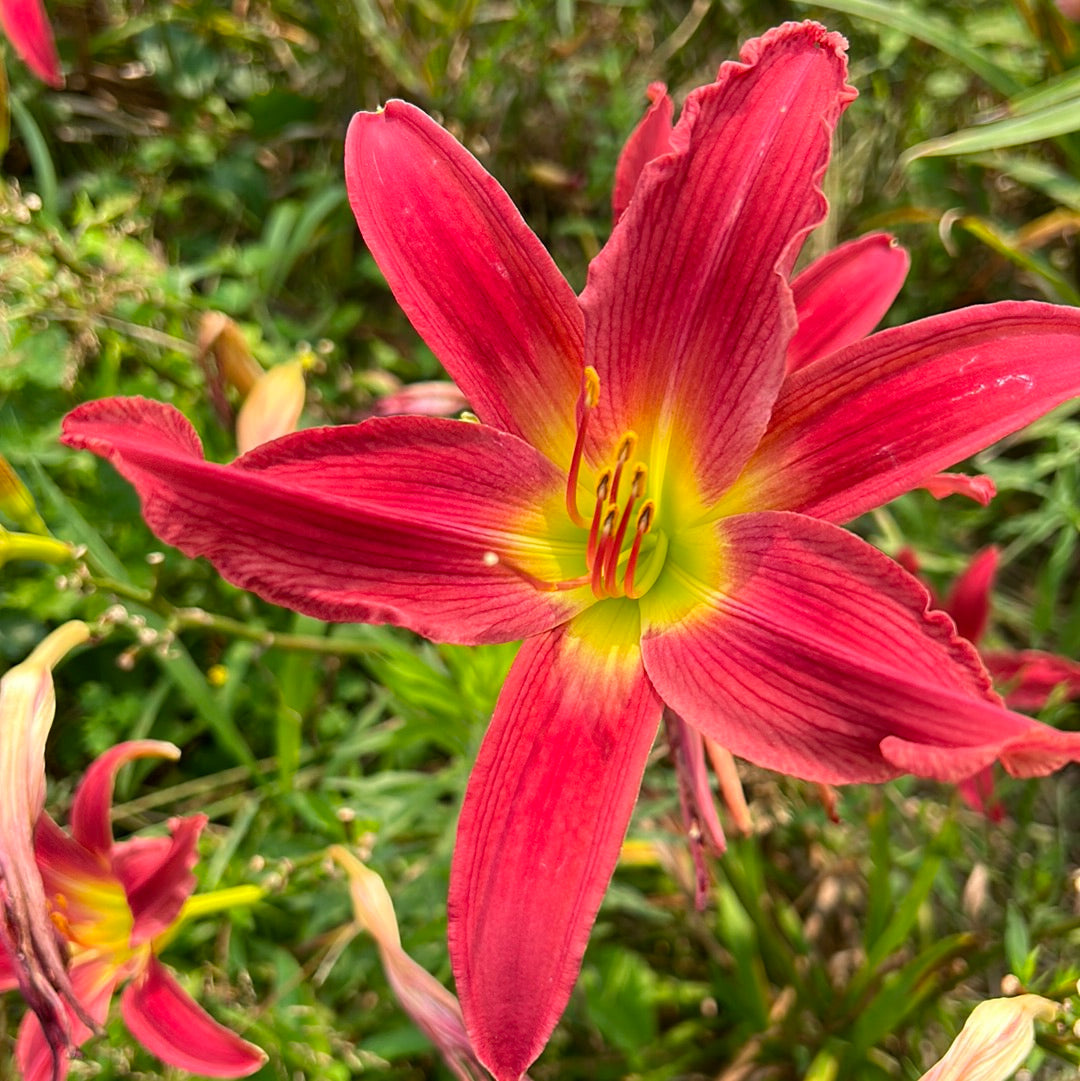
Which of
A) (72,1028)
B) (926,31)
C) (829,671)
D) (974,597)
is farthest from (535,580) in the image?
(926,31)

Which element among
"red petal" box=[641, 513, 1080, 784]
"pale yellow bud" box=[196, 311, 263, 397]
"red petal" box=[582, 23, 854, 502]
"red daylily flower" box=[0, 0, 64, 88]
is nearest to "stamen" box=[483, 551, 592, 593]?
"red petal" box=[641, 513, 1080, 784]

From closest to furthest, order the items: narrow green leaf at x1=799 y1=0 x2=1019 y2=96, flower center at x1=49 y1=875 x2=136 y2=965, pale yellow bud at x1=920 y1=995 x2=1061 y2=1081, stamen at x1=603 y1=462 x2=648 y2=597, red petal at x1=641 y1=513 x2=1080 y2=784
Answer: red petal at x1=641 y1=513 x2=1080 y2=784, pale yellow bud at x1=920 y1=995 x2=1061 y2=1081, stamen at x1=603 y1=462 x2=648 y2=597, flower center at x1=49 y1=875 x2=136 y2=965, narrow green leaf at x1=799 y1=0 x2=1019 y2=96

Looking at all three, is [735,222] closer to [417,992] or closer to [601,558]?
[601,558]

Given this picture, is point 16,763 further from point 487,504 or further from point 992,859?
point 992,859

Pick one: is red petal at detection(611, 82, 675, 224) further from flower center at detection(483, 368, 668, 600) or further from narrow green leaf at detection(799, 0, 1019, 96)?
narrow green leaf at detection(799, 0, 1019, 96)

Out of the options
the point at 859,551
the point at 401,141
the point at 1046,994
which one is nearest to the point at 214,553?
the point at 401,141

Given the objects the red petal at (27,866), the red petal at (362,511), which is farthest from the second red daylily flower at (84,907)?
the red petal at (362,511)
